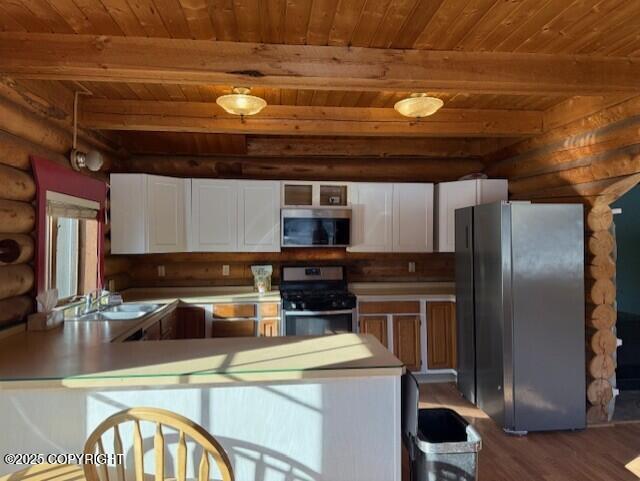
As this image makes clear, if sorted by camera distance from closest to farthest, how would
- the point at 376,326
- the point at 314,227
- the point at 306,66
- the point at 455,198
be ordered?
the point at 306,66 < the point at 376,326 < the point at 314,227 < the point at 455,198

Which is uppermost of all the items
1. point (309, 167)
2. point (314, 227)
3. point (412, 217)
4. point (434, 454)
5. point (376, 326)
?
point (309, 167)

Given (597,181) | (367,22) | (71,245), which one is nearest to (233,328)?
(71,245)

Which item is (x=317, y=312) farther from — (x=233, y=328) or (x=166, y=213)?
(x=166, y=213)

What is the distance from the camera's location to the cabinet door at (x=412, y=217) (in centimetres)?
421

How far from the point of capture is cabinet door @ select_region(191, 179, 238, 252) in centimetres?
396

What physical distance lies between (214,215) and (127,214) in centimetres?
77

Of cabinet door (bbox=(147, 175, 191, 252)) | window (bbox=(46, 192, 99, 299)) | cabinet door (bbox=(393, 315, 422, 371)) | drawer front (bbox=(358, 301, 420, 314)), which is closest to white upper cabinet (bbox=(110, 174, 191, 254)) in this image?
cabinet door (bbox=(147, 175, 191, 252))

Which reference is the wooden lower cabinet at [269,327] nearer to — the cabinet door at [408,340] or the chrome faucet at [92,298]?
the cabinet door at [408,340]

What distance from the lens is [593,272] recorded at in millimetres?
3080

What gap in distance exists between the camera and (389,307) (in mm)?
3967

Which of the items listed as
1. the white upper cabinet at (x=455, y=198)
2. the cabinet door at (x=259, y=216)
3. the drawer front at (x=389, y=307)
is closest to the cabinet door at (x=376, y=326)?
the drawer front at (x=389, y=307)

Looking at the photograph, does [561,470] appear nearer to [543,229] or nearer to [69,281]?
[543,229]

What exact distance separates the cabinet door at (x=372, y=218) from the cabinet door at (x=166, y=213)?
1692 millimetres

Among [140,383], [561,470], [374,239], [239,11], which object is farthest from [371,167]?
[140,383]
